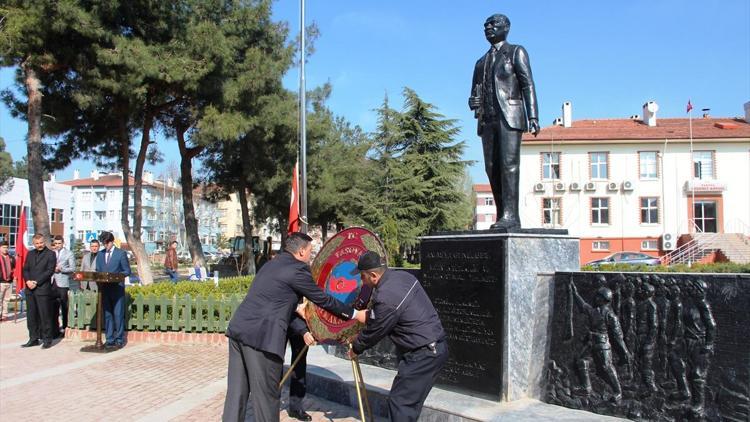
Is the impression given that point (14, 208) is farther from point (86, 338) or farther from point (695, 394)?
point (695, 394)

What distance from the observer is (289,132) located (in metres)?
23.9

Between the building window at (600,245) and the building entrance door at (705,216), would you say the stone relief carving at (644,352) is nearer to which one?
the building window at (600,245)

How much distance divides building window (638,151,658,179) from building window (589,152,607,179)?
242 centimetres

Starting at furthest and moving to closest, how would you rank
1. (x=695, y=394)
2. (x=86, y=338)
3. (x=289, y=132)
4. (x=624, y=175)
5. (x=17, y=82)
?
(x=624, y=175), (x=289, y=132), (x=17, y=82), (x=86, y=338), (x=695, y=394)

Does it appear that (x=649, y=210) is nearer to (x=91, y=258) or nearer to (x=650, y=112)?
(x=650, y=112)

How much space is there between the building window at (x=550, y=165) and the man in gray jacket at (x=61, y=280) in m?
36.0

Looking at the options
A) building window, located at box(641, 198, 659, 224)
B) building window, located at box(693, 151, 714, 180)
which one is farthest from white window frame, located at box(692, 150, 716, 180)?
building window, located at box(641, 198, 659, 224)

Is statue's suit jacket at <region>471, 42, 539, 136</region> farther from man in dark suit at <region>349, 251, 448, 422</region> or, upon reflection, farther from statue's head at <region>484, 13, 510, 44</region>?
man in dark suit at <region>349, 251, 448, 422</region>

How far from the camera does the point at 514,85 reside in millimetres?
6082

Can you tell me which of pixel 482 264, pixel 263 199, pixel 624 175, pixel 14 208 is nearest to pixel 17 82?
pixel 263 199

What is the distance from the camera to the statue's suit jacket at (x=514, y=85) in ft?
19.6

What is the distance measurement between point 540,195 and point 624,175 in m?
6.10

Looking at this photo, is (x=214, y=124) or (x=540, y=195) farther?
(x=540, y=195)

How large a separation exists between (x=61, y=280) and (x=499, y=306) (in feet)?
32.2
